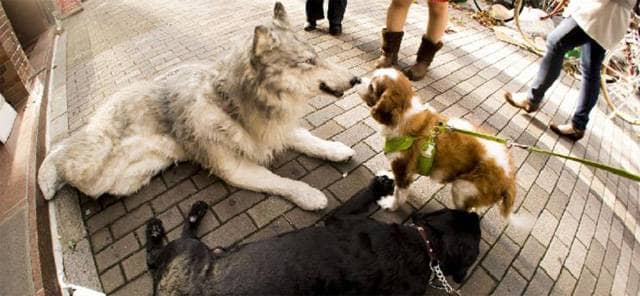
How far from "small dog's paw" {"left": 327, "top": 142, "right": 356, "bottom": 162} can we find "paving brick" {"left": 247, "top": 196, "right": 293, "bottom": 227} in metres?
0.70

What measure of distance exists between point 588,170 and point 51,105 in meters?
7.05

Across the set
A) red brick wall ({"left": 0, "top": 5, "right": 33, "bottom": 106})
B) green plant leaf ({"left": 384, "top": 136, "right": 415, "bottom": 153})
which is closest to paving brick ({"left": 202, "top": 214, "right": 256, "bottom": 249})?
green plant leaf ({"left": 384, "top": 136, "right": 415, "bottom": 153})

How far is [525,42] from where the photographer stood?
6.20 meters

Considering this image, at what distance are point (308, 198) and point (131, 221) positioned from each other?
1.62 meters

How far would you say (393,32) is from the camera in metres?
4.73

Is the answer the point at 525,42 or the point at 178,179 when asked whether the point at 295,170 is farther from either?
the point at 525,42

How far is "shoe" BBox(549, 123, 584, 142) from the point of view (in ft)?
13.3

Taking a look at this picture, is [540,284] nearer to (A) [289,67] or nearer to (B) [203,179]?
(A) [289,67]

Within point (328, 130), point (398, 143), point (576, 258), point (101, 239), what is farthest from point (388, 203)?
point (101, 239)

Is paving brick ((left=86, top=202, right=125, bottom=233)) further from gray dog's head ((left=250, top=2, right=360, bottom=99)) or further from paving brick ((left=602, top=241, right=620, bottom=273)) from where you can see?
paving brick ((left=602, top=241, right=620, bottom=273))

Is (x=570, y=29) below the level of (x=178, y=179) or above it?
above

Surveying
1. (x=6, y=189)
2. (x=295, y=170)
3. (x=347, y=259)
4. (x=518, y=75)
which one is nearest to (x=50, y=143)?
(x=6, y=189)

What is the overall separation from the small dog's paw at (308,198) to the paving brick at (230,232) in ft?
1.51

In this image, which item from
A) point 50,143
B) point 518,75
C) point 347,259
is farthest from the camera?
point 518,75
